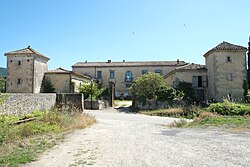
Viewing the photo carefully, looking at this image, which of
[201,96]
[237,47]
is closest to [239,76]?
[237,47]

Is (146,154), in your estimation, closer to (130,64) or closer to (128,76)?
(128,76)

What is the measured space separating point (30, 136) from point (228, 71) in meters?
27.2

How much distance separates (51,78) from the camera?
3641 cm

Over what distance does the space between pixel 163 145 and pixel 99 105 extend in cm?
2283

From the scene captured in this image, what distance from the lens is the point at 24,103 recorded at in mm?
14680

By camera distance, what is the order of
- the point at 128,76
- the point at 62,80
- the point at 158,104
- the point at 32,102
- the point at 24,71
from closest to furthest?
1. the point at 32,102
2. the point at 158,104
3. the point at 24,71
4. the point at 62,80
5. the point at 128,76

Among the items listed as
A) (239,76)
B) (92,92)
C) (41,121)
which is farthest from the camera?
(92,92)

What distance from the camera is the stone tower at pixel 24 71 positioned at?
33.9m

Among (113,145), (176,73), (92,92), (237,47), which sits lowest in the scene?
(113,145)

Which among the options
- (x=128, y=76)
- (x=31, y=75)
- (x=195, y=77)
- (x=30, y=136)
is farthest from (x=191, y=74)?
(x=30, y=136)

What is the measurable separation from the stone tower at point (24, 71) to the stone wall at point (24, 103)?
54.0 ft

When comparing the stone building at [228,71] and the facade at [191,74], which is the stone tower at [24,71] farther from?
the stone building at [228,71]

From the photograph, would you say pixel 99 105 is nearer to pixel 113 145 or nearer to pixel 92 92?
pixel 92 92

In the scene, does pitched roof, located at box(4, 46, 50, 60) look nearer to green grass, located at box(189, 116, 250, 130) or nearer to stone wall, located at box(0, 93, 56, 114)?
stone wall, located at box(0, 93, 56, 114)
